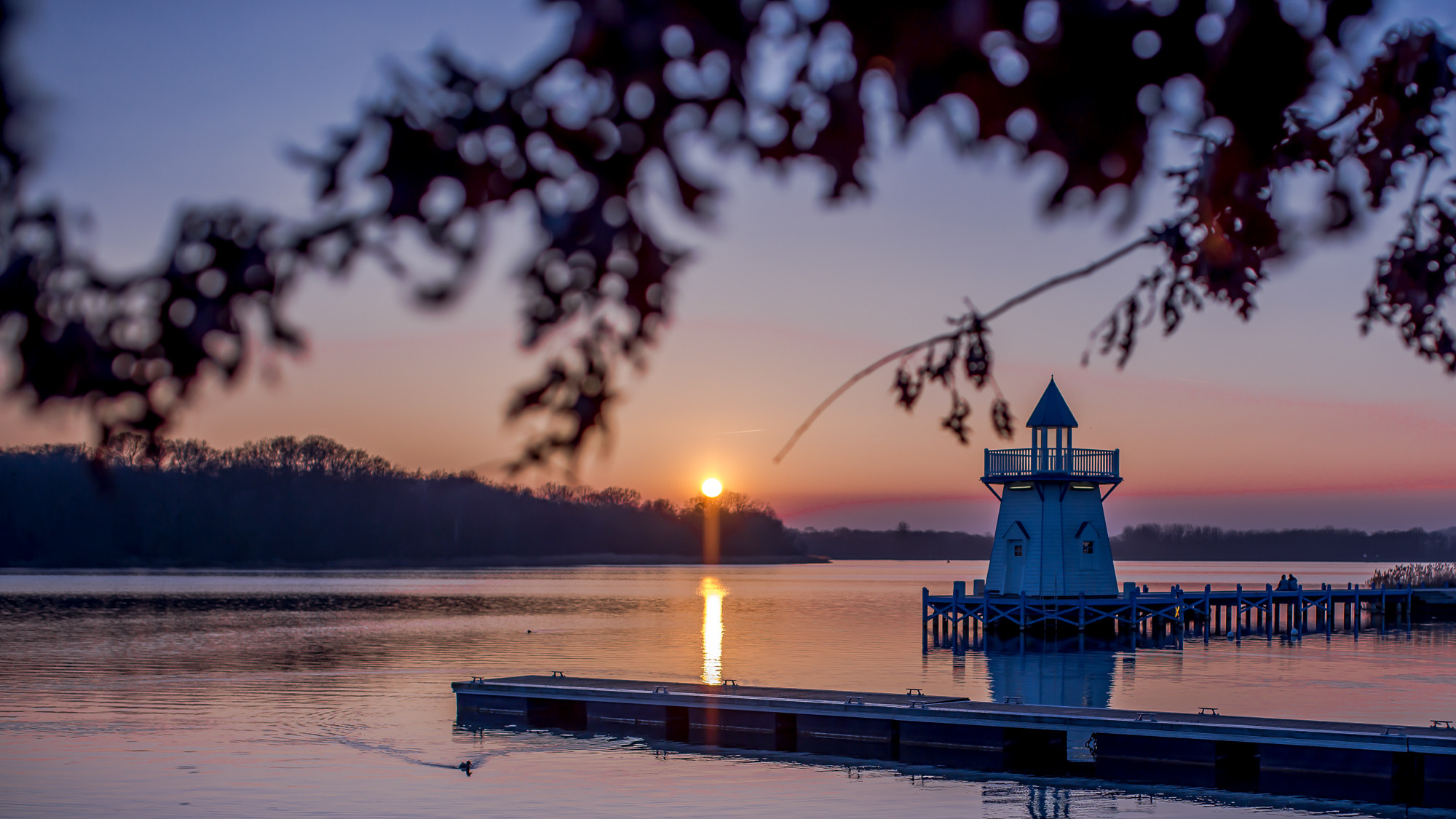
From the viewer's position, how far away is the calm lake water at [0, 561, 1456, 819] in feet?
76.1

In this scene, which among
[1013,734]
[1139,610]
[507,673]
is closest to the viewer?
[1013,734]

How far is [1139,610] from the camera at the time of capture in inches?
2135

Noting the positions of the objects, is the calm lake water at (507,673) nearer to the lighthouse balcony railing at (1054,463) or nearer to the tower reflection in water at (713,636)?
the tower reflection in water at (713,636)

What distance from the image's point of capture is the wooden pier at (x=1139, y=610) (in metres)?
49.9

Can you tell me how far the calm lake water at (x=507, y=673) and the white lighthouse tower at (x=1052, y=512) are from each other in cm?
304

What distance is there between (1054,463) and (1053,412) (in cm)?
195

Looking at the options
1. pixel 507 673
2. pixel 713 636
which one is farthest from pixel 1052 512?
pixel 713 636

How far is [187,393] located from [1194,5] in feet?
7.39

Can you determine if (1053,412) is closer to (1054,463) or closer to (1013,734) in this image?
(1054,463)

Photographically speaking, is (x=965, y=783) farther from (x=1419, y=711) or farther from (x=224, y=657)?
(x=224, y=657)

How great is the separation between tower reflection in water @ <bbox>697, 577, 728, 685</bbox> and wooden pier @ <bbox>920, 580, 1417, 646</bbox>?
909 cm

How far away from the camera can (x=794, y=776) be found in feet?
79.9

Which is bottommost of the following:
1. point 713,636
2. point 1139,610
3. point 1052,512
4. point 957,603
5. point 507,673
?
point 713,636

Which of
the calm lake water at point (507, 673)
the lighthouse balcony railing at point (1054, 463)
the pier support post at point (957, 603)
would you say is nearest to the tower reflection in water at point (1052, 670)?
the calm lake water at point (507, 673)
